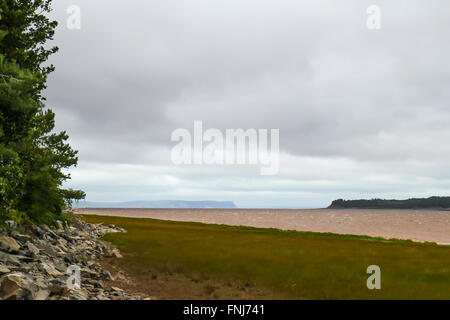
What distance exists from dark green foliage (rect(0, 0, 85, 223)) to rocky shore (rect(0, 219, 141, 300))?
211 cm

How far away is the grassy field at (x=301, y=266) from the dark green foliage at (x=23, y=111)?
993cm

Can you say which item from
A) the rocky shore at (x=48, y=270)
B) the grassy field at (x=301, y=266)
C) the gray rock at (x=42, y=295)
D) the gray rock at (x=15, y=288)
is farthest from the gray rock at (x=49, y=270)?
the grassy field at (x=301, y=266)

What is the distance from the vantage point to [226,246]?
39.1 metres

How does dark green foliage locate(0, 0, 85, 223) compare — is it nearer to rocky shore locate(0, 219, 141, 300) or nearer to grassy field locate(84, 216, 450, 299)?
rocky shore locate(0, 219, 141, 300)

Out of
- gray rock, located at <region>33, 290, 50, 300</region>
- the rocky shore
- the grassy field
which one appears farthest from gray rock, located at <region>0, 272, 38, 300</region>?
the grassy field

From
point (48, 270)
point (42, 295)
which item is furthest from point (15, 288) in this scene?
point (48, 270)

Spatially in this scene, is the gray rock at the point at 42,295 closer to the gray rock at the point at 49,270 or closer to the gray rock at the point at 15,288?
the gray rock at the point at 15,288

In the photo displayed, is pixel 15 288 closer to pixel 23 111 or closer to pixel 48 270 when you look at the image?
pixel 48 270

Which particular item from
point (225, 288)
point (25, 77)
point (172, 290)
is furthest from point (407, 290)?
point (25, 77)

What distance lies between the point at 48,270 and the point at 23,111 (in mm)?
9072

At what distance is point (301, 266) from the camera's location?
28.9m
